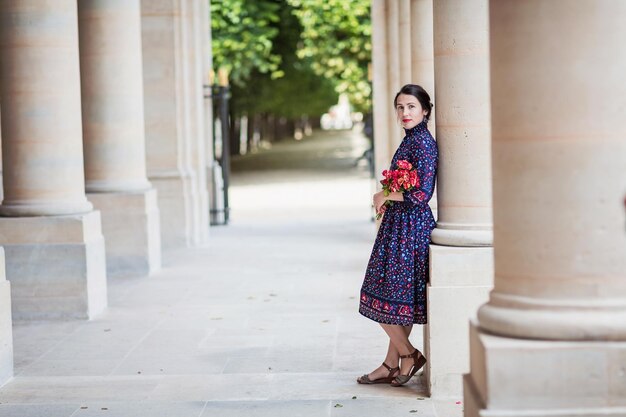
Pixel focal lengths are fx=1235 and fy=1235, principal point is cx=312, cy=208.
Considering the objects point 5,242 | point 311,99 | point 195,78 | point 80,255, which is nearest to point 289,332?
point 80,255

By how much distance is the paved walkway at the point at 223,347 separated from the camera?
8.44 meters

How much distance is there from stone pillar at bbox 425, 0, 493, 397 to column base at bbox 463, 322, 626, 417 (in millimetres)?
2852

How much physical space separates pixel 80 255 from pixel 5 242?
0.79 m

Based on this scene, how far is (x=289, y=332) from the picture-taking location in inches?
449

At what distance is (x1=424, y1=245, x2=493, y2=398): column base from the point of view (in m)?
8.21

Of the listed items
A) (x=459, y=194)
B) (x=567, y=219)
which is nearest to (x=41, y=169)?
(x=459, y=194)

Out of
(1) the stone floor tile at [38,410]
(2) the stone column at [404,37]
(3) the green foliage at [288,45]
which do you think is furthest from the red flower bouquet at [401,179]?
(3) the green foliage at [288,45]

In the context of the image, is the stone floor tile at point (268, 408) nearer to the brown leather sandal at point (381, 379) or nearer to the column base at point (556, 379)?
the brown leather sandal at point (381, 379)

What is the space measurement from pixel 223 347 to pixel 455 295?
10.2ft

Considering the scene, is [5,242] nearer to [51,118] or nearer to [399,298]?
[51,118]

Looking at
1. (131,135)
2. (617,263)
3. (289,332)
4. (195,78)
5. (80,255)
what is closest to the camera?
(617,263)

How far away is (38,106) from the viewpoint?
12.3 metres

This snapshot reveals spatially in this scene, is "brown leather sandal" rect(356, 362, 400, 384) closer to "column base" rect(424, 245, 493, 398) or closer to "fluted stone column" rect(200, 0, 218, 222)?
"column base" rect(424, 245, 493, 398)

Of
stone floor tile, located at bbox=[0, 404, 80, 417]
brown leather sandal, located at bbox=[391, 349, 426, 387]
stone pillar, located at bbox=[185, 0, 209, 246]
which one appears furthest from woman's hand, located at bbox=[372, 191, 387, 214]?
stone pillar, located at bbox=[185, 0, 209, 246]
